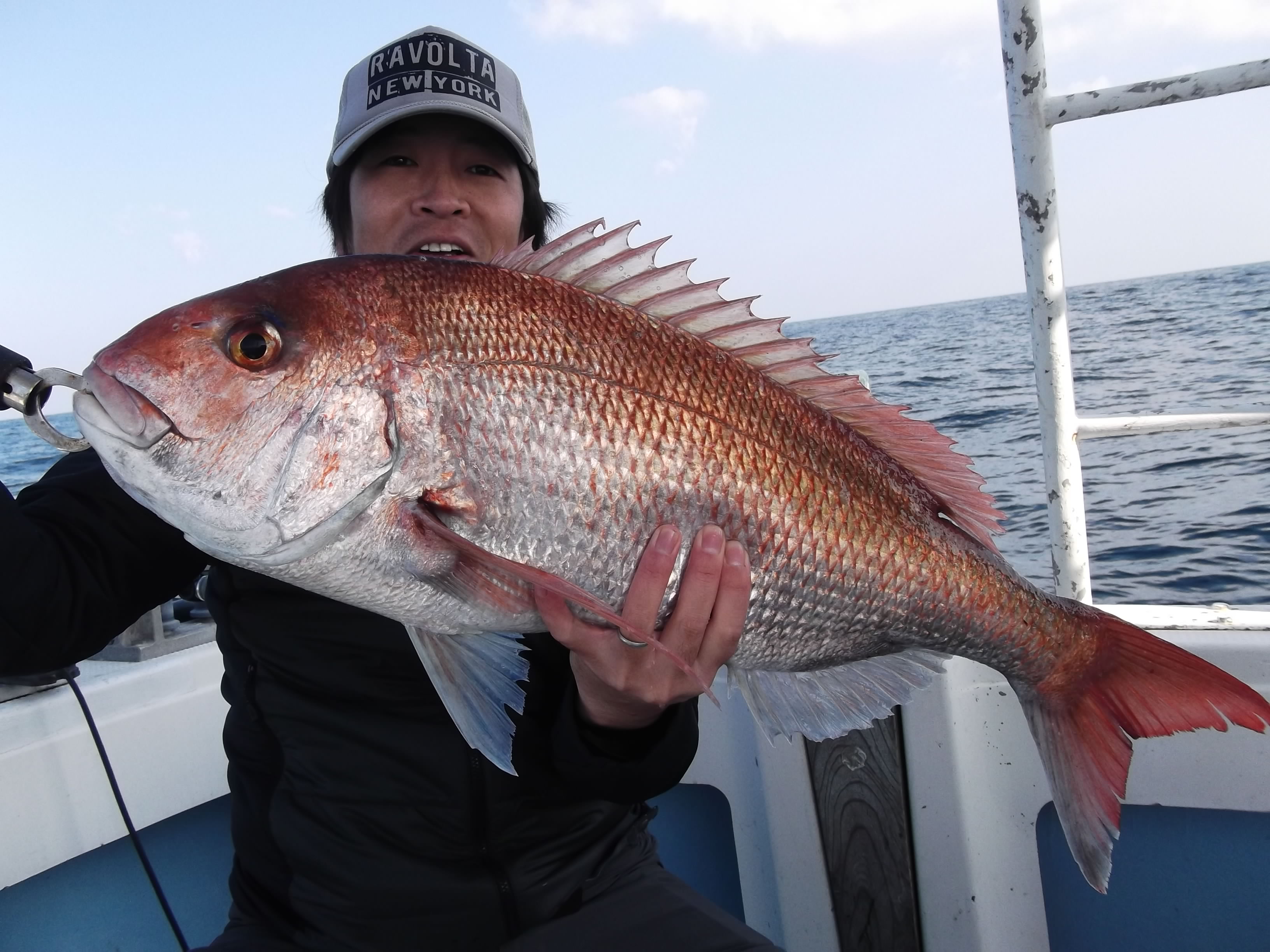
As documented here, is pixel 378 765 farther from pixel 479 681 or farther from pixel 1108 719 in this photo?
pixel 1108 719

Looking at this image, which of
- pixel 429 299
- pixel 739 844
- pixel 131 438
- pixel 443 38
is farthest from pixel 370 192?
pixel 739 844

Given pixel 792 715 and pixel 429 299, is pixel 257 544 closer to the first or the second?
pixel 429 299

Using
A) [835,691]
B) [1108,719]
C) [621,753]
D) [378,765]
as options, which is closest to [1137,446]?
[1108,719]

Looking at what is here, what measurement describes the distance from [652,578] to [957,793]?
1255 millimetres

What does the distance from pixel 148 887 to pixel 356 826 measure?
1123 millimetres

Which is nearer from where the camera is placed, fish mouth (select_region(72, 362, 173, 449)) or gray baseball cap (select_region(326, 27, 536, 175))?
fish mouth (select_region(72, 362, 173, 449))

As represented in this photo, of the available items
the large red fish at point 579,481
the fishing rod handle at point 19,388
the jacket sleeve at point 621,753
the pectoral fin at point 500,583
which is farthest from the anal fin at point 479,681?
the fishing rod handle at point 19,388

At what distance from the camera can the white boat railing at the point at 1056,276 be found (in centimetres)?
192

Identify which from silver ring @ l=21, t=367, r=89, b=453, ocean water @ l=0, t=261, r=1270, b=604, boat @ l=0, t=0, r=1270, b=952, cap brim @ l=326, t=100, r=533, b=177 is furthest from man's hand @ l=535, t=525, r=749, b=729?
cap brim @ l=326, t=100, r=533, b=177

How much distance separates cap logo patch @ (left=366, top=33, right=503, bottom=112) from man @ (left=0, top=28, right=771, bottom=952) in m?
0.72

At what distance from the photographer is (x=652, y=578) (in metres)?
1.26

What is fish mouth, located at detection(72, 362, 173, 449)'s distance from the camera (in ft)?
3.75

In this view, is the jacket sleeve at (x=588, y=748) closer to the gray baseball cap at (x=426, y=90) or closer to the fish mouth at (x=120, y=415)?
the fish mouth at (x=120, y=415)

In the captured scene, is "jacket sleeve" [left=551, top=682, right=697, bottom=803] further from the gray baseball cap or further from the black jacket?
the gray baseball cap
